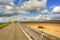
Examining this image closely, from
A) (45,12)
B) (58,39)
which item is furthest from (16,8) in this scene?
(58,39)

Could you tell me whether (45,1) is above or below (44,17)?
above

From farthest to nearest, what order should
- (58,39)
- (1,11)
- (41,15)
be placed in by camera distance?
1. (41,15)
2. (1,11)
3. (58,39)

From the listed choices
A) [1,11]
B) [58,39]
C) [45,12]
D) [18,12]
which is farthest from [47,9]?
[58,39]

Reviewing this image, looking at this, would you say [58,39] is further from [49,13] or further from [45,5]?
[49,13]

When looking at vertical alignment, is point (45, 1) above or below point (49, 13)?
above

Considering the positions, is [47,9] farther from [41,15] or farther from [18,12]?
[18,12]

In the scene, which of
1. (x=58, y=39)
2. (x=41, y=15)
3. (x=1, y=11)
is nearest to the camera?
(x=58, y=39)

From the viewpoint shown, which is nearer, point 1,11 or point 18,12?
point 1,11

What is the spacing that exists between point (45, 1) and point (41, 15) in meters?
1.04

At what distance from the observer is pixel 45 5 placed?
1041 centimetres

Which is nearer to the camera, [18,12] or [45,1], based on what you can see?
[45,1]

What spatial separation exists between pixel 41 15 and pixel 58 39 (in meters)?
8.83

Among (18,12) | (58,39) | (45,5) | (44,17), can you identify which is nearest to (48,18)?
(44,17)

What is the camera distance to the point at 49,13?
11297 millimetres
